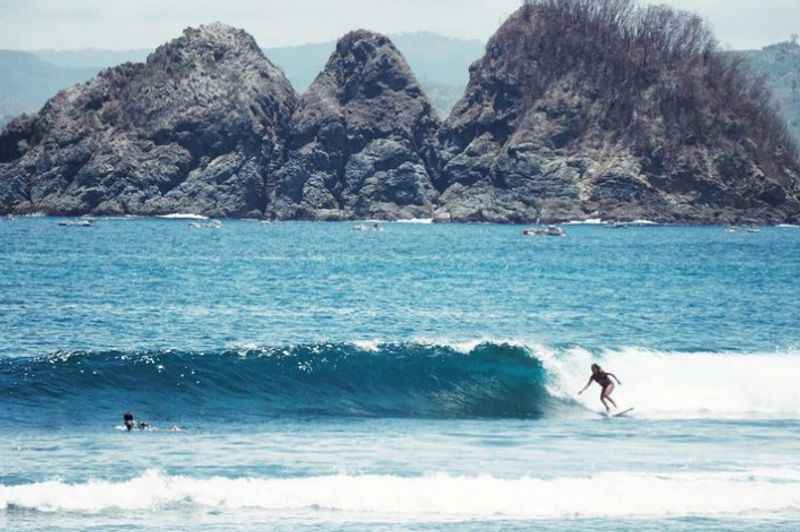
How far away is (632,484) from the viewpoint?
26219mm

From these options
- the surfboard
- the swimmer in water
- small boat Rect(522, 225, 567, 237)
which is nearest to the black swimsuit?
the surfboard

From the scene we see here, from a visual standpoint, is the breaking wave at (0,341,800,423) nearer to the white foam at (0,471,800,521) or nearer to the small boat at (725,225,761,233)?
the white foam at (0,471,800,521)

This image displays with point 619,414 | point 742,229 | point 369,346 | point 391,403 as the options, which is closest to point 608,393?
point 619,414

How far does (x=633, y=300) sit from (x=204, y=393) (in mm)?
36381

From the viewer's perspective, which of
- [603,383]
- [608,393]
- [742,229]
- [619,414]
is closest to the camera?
[619,414]

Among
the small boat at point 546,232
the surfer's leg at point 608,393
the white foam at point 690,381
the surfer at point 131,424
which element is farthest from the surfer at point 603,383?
the small boat at point 546,232

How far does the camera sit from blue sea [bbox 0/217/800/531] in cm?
2486

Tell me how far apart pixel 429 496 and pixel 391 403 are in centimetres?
1442

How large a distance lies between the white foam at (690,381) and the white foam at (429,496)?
11.8m

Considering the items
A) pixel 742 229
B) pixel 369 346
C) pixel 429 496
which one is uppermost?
pixel 429 496

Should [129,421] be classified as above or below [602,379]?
above

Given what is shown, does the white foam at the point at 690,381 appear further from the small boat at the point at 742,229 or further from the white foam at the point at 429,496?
the small boat at the point at 742,229

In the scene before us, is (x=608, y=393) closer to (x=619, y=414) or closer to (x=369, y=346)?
(x=619, y=414)

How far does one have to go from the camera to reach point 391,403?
131 ft
